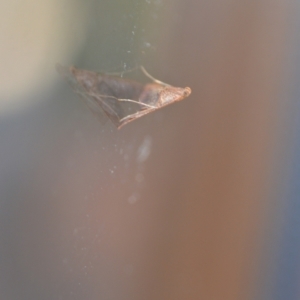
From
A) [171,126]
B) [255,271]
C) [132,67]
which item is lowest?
[255,271]

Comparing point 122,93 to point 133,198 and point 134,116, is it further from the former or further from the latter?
point 133,198

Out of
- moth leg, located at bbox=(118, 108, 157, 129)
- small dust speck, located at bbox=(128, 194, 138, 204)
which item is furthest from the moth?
small dust speck, located at bbox=(128, 194, 138, 204)

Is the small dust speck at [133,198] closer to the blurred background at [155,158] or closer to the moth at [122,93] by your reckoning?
the blurred background at [155,158]

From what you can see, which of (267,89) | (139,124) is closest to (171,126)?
(139,124)

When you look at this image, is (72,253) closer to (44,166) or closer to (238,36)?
(44,166)

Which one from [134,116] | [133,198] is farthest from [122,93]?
[133,198]

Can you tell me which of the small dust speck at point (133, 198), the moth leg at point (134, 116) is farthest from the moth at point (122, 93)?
the small dust speck at point (133, 198)
